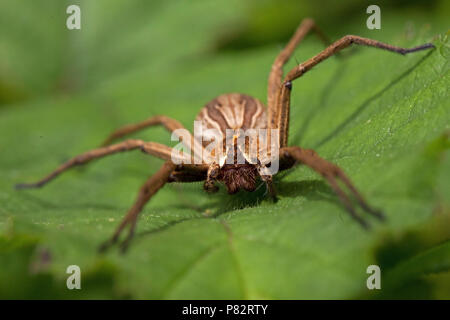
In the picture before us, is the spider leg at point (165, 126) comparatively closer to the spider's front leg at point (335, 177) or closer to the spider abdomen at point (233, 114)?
the spider abdomen at point (233, 114)

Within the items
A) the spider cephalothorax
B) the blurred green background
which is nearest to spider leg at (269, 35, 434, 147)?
the blurred green background

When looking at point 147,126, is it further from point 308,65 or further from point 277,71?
point 308,65

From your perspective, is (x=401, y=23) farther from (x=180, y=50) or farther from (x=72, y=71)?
(x=72, y=71)

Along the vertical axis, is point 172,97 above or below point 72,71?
below

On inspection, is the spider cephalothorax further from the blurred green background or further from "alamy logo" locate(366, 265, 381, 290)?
"alamy logo" locate(366, 265, 381, 290)

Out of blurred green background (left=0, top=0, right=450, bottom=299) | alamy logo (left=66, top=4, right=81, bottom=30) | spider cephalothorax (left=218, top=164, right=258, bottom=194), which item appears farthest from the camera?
alamy logo (left=66, top=4, right=81, bottom=30)

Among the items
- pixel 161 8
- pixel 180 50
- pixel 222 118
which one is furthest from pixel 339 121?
pixel 161 8

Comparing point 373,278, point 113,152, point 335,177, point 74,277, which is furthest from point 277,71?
point 74,277
